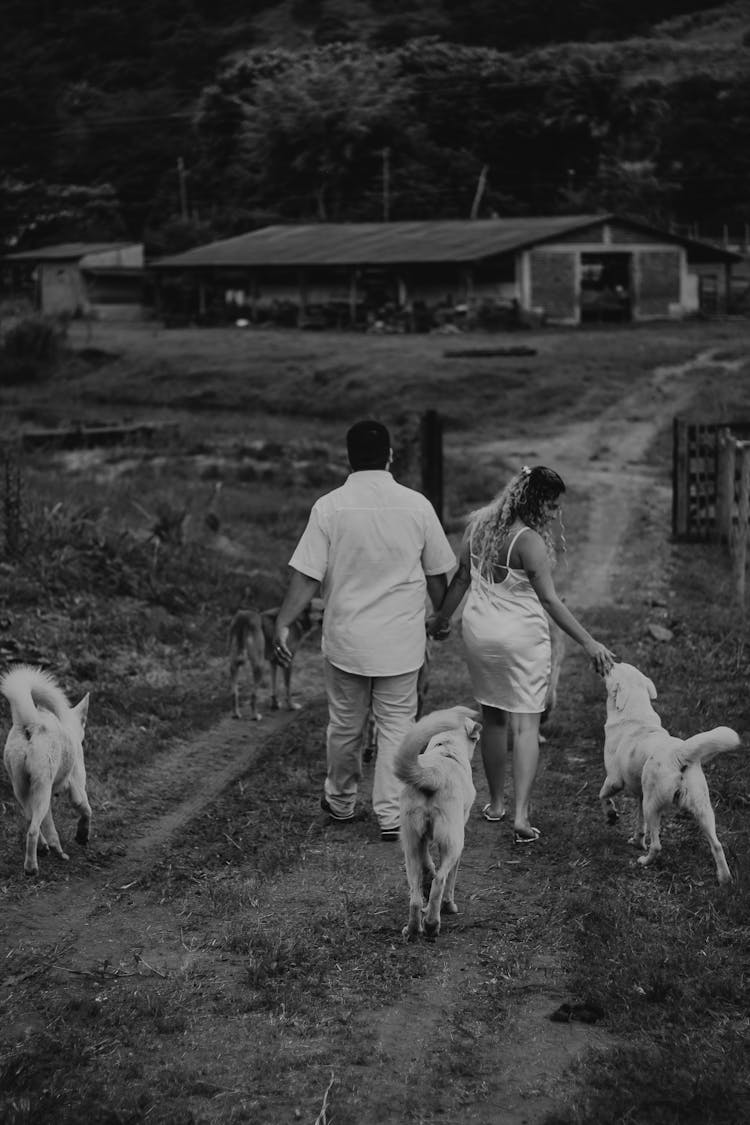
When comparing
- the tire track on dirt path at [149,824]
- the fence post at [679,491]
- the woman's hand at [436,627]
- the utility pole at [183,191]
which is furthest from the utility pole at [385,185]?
the woman's hand at [436,627]

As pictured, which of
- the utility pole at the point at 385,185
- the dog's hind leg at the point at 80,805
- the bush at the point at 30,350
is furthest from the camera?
the utility pole at the point at 385,185

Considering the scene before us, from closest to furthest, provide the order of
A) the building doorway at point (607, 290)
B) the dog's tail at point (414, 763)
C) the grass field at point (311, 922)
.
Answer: the grass field at point (311, 922)
the dog's tail at point (414, 763)
the building doorway at point (607, 290)

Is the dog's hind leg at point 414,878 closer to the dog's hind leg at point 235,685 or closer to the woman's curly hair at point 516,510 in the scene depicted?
the woman's curly hair at point 516,510

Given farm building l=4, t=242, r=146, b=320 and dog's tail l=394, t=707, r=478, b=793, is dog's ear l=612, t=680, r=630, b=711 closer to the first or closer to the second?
dog's tail l=394, t=707, r=478, b=793

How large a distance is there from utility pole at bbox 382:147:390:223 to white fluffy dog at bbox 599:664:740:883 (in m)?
59.0

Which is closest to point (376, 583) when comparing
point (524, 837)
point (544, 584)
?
point (544, 584)

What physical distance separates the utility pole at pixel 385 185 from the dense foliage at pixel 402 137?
28 cm

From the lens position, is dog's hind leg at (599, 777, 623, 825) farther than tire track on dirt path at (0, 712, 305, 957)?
Yes

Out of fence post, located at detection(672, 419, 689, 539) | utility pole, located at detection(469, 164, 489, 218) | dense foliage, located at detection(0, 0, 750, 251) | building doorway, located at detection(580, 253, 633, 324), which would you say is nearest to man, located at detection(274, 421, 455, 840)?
fence post, located at detection(672, 419, 689, 539)

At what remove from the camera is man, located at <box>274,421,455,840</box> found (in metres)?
6.71

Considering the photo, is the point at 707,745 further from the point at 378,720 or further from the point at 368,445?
the point at 368,445

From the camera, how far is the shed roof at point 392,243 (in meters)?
45.0

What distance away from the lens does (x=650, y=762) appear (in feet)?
20.4

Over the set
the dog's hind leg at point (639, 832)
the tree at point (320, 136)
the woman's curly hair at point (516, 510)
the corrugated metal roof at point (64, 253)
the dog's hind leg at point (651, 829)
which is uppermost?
the tree at point (320, 136)
